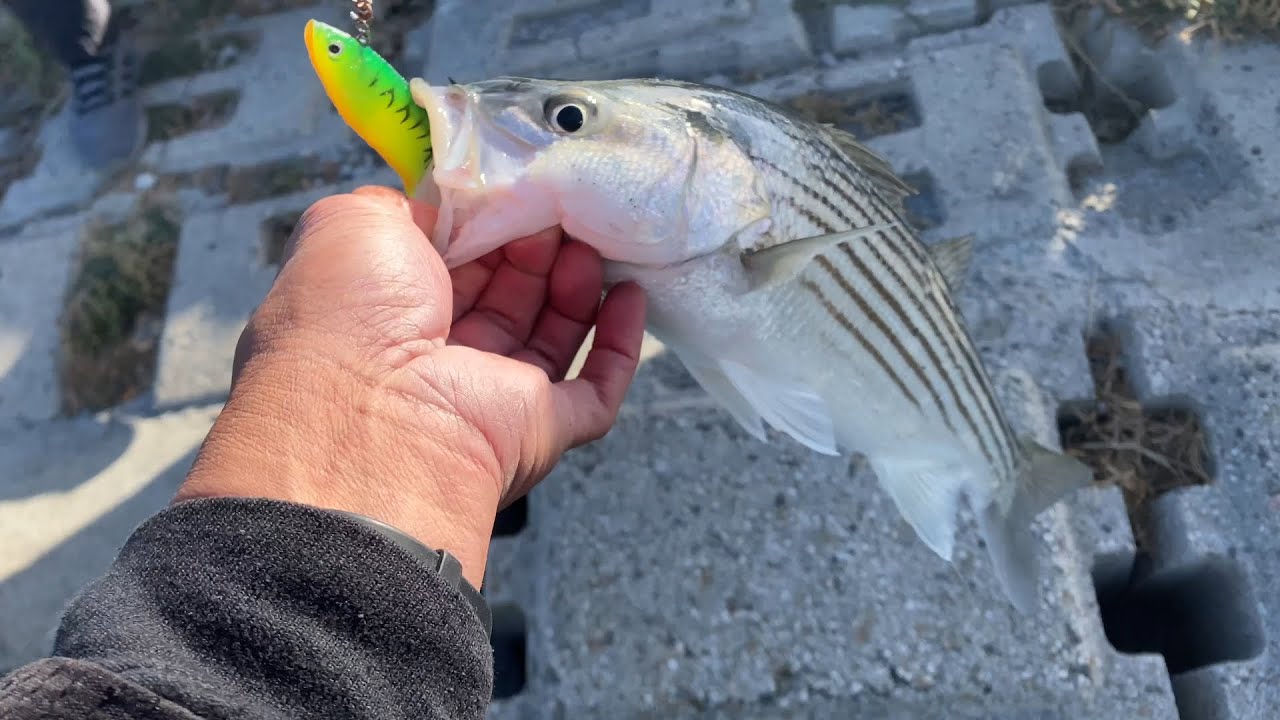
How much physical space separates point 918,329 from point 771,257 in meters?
0.47

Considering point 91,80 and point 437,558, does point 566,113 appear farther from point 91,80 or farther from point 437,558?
point 91,80

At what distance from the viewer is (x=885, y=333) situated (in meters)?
1.76

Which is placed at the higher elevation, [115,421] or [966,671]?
[966,671]

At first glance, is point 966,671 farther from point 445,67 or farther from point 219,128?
point 219,128

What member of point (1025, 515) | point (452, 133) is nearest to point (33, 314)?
point (452, 133)

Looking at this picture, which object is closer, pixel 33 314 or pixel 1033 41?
pixel 1033 41

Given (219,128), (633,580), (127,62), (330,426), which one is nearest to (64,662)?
(330,426)

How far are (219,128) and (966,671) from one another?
4.08 metres

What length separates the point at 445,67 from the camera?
371 cm

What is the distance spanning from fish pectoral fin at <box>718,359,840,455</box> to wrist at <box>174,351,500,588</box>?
2.01 feet

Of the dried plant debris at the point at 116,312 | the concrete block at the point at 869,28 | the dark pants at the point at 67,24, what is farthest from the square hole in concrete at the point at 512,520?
the dark pants at the point at 67,24

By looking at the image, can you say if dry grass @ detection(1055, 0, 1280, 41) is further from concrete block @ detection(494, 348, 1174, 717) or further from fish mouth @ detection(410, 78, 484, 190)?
fish mouth @ detection(410, 78, 484, 190)

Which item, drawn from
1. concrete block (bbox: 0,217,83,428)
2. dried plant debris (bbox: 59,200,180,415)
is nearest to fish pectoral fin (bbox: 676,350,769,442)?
dried plant debris (bbox: 59,200,180,415)

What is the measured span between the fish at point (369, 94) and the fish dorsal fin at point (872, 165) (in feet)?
2.95
